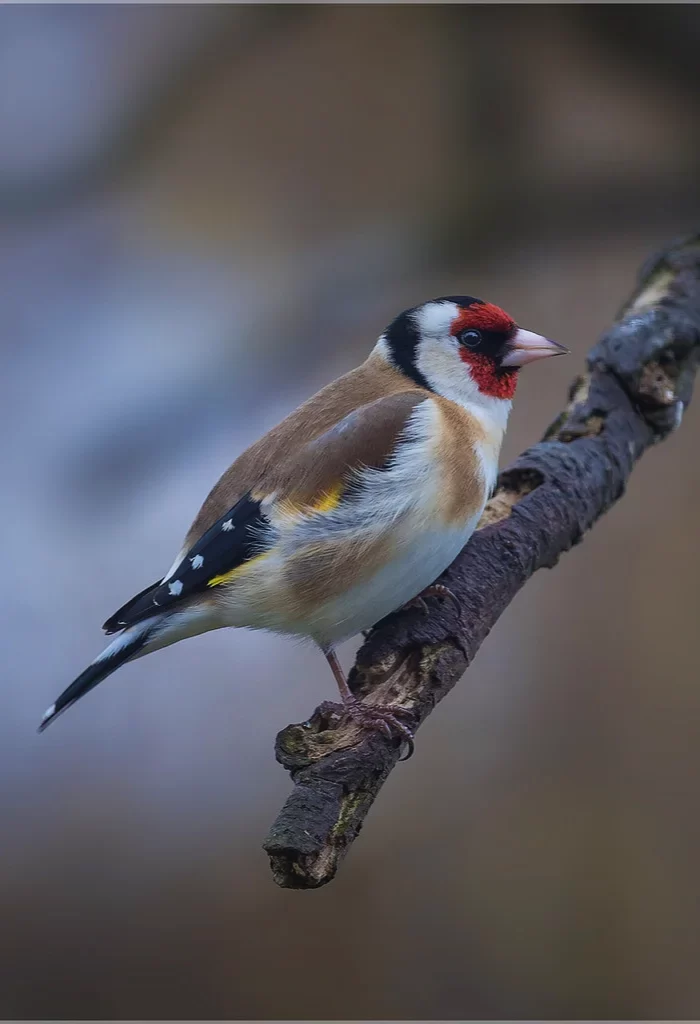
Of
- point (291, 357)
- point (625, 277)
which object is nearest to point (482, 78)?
point (625, 277)

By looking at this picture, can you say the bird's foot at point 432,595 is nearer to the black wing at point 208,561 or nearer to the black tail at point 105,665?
the black wing at point 208,561

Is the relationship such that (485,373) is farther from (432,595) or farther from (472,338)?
(432,595)

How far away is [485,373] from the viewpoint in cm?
155

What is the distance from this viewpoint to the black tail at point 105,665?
1.30 metres

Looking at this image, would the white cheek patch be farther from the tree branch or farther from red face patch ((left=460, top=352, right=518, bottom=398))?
the tree branch

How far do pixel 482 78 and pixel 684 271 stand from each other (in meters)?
1.22

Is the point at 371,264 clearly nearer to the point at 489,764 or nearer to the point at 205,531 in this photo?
the point at 489,764

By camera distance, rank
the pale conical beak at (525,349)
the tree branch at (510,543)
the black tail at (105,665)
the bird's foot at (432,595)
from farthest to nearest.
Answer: the pale conical beak at (525,349) < the bird's foot at (432,595) < the black tail at (105,665) < the tree branch at (510,543)

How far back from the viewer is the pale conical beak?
4.99 ft

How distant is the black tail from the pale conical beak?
0.69 meters

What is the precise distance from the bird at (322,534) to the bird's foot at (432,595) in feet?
0.09

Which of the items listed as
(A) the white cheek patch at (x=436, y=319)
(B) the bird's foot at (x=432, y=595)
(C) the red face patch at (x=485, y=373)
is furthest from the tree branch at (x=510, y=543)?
(A) the white cheek patch at (x=436, y=319)

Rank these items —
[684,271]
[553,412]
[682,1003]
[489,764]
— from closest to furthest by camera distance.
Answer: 1. [684,271]
2. [682,1003]
3. [489,764]
4. [553,412]

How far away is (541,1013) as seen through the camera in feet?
7.22
